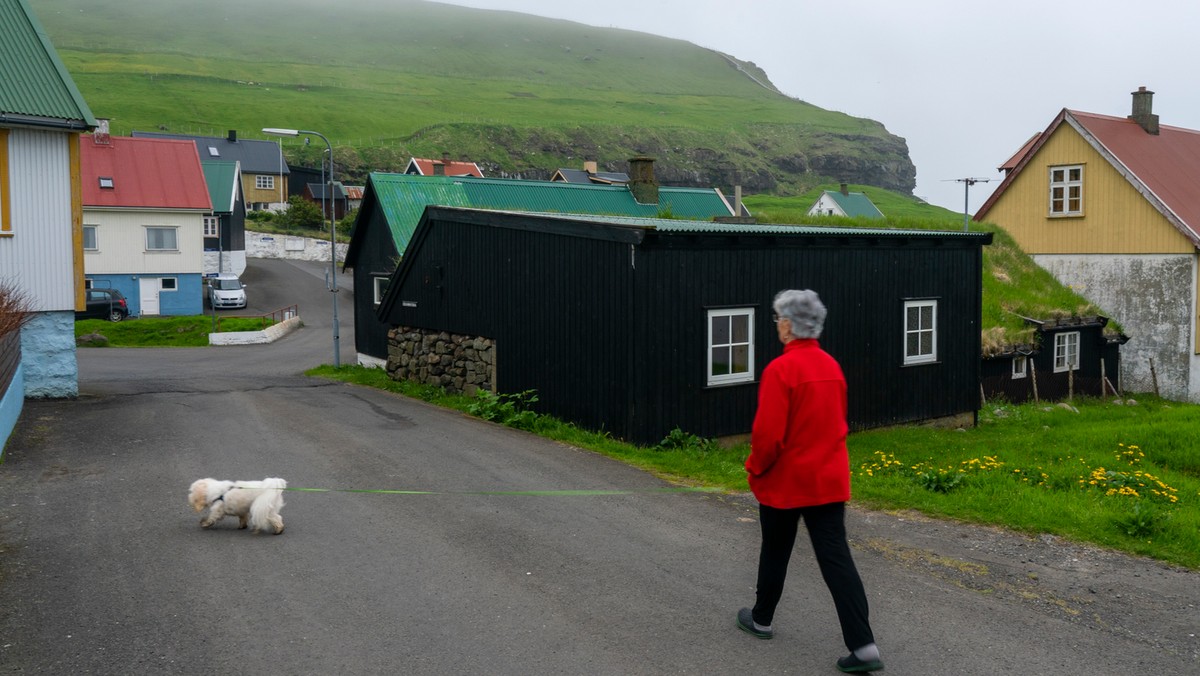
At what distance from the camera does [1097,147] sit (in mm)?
31438

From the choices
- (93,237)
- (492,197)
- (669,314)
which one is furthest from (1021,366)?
(93,237)

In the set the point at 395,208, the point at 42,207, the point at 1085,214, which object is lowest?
the point at 42,207

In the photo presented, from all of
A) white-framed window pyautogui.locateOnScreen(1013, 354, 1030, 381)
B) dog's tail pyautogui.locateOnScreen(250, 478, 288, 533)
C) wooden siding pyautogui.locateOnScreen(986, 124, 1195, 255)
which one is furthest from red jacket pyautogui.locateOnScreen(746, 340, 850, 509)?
wooden siding pyautogui.locateOnScreen(986, 124, 1195, 255)

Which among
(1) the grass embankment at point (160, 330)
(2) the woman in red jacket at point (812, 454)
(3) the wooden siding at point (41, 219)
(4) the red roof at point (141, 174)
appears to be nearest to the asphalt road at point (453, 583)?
(2) the woman in red jacket at point (812, 454)

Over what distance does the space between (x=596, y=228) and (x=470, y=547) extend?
23.3 feet

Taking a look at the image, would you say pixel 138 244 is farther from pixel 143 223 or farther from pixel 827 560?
pixel 827 560

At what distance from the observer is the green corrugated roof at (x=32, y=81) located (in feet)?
53.3

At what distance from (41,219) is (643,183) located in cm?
2124

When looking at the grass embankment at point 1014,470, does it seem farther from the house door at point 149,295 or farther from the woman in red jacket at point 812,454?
the house door at point 149,295

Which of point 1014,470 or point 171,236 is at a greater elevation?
point 171,236

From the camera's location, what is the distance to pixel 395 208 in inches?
1078

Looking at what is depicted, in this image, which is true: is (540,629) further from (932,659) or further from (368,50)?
(368,50)

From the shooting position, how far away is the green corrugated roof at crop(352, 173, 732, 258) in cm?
2730

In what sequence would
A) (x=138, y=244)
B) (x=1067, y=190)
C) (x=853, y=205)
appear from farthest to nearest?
(x=853, y=205) < (x=138, y=244) < (x=1067, y=190)
